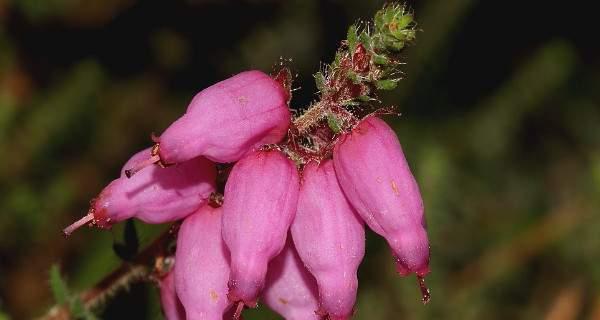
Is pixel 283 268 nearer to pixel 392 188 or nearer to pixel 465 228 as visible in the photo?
pixel 392 188

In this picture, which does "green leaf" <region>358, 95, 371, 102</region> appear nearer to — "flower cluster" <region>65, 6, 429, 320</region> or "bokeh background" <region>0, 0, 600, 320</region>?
"flower cluster" <region>65, 6, 429, 320</region>

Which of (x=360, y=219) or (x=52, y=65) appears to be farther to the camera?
(x=52, y=65)

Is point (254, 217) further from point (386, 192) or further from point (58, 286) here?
point (58, 286)

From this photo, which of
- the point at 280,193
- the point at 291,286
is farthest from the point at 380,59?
the point at 291,286

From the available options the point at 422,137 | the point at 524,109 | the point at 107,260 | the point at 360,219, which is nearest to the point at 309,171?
the point at 360,219

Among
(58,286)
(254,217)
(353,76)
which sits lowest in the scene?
(58,286)

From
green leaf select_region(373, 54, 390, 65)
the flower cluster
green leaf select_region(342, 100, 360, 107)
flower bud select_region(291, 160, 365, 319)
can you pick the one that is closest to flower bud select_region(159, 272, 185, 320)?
the flower cluster
